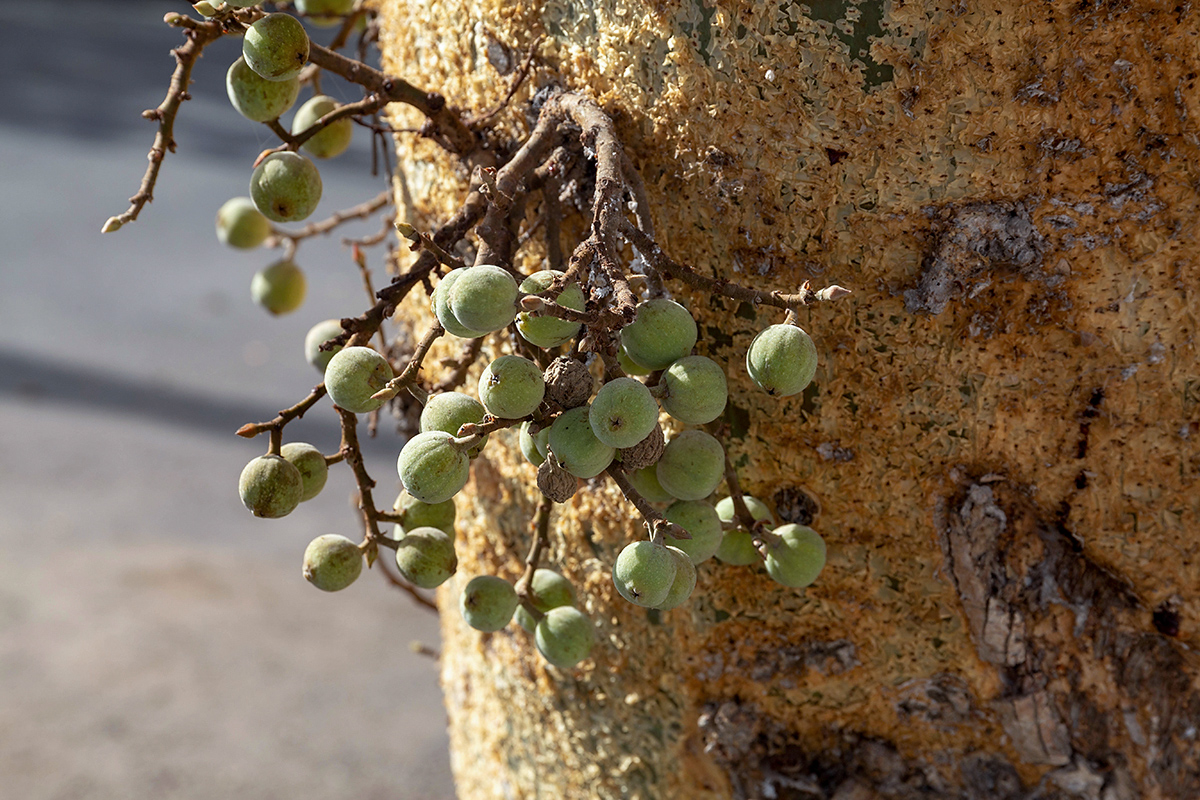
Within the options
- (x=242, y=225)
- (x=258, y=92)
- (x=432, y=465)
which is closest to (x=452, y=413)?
(x=432, y=465)

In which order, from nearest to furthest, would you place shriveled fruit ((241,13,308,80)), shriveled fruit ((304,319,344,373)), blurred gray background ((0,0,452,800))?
shriveled fruit ((241,13,308,80)), shriveled fruit ((304,319,344,373)), blurred gray background ((0,0,452,800))

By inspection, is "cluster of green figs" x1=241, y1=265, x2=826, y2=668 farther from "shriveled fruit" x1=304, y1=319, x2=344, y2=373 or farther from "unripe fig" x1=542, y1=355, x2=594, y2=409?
"shriveled fruit" x1=304, y1=319, x2=344, y2=373

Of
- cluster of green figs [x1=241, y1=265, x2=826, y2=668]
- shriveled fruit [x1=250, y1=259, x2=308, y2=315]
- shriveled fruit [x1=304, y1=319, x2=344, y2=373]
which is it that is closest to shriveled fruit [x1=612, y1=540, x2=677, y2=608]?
cluster of green figs [x1=241, y1=265, x2=826, y2=668]

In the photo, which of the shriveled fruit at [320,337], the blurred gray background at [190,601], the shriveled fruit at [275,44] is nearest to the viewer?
the shriveled fruit at [275,44]

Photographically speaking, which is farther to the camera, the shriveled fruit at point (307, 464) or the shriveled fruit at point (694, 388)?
the shriveled fruit at point (307, 464)

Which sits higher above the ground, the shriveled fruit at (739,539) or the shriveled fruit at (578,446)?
the shriveled fruit at (578,446)

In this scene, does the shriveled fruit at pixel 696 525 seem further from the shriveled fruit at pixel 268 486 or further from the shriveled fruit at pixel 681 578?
the shriveled fruit at pixel 268 486

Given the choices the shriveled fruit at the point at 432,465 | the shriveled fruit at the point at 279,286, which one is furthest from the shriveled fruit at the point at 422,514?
the shriveled fruit at the point at 279,286
